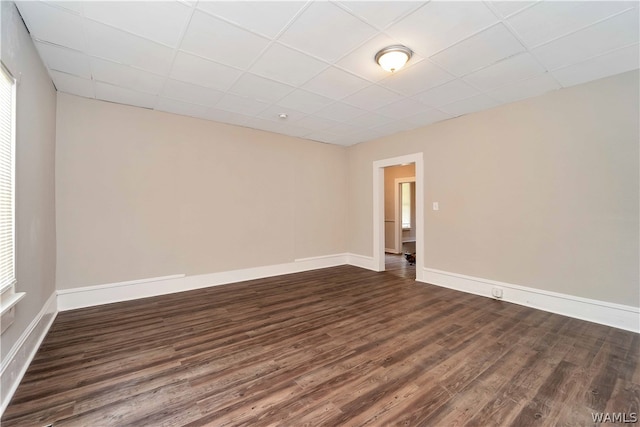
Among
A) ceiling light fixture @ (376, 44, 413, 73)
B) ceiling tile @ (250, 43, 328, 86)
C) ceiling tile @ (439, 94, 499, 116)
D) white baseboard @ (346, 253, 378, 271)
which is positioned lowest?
white baseboard @ (346, 253, 378, 271)

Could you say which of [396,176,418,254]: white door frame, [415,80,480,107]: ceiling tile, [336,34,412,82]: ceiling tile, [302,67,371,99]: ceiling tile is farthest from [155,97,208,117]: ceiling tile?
[396,176,418,254]: white door frame

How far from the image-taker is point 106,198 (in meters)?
3.64

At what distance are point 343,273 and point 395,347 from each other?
2.94m

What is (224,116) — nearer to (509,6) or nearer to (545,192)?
(509,6)

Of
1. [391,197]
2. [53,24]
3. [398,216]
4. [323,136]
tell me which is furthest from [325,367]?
[391,197]

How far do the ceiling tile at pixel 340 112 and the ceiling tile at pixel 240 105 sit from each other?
0.89 metres

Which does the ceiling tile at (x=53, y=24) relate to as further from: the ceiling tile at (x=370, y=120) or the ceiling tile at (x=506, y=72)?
the ceiling tile at (x=506, y=72)

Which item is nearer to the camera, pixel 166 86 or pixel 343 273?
pixel 166 86

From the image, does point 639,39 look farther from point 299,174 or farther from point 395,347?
point 299,174

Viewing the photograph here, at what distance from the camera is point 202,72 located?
9.61 ft

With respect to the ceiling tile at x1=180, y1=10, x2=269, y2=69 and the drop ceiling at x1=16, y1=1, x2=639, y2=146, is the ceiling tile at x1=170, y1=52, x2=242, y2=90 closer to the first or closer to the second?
the drop ceiling at x1=16, y1=1, x2=639, y2=146

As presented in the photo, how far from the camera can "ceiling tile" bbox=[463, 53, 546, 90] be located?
8.82 feet

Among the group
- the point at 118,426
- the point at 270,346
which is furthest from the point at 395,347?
the point at 118,426

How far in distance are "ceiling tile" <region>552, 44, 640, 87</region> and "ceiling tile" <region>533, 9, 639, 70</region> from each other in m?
0.12
